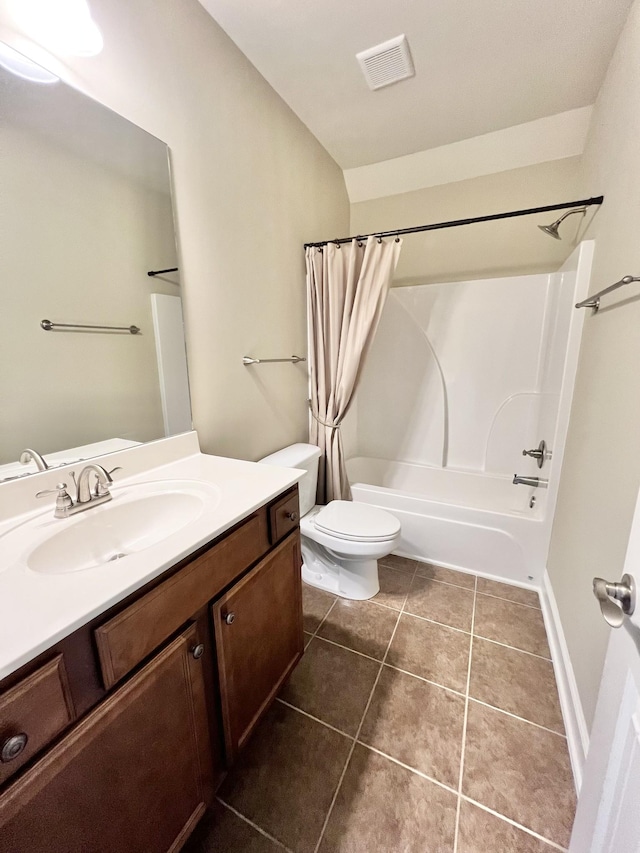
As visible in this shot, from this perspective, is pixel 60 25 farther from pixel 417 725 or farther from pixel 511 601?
pixel 511 601

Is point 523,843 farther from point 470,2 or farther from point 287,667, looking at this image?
point 470,2

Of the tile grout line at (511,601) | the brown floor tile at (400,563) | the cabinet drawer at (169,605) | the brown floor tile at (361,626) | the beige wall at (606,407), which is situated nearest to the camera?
the cabinet drawer at (169,605)

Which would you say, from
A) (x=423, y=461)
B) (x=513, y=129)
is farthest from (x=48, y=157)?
(x=423, y=461)

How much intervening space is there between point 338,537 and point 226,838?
1002 millimetres

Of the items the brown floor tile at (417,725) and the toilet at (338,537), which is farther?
the toilet at (338,537)

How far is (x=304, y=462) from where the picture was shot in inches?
71.6

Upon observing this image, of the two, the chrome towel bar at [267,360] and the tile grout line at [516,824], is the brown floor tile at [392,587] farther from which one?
the chrome towel bar at [267,360]

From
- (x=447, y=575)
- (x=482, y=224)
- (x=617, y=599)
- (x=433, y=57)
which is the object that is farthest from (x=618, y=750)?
(x=482, y=224)

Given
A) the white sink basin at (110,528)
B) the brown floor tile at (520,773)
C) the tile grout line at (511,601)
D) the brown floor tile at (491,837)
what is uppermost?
the white sink basin at (110,528)

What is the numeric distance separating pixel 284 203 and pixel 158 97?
74 cm

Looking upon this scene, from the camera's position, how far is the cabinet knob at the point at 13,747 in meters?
0.47

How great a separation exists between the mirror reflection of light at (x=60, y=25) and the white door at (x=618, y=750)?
1.74m

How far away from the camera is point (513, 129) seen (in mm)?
2029

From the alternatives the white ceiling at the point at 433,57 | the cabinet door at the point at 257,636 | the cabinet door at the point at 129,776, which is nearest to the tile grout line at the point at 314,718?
the cabinet door at the point at 257,636
